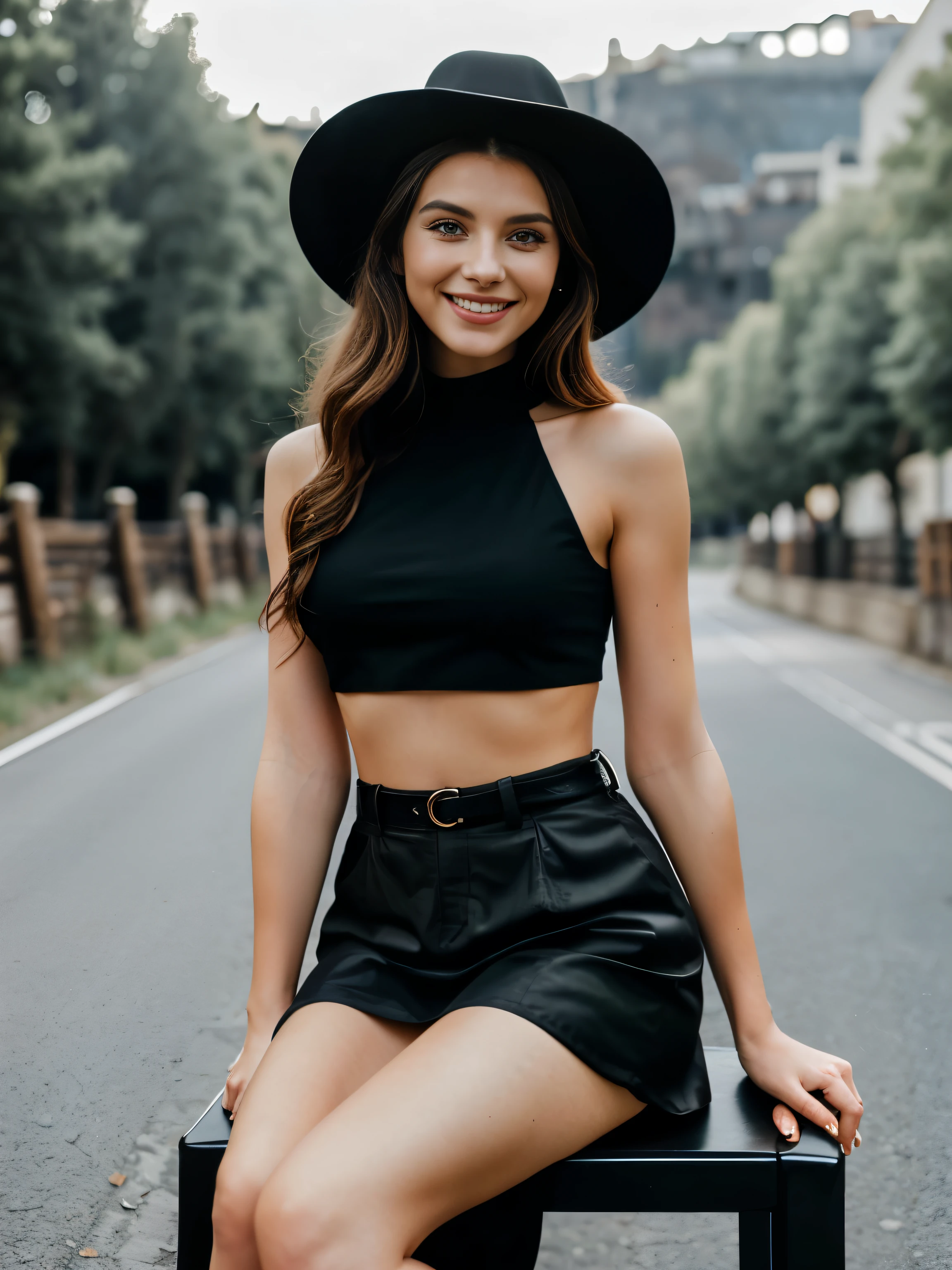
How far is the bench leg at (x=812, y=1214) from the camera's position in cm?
185

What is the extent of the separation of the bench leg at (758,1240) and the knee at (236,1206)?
612 millimetres

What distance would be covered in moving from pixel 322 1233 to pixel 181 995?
405mm

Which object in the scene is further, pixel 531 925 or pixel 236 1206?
pixel 531 925

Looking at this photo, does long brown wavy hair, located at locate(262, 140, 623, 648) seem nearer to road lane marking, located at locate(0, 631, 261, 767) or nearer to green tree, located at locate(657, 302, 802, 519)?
road lane marking, located at locate(0, 631, 261, 767)

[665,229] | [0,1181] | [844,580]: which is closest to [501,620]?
[665,229]

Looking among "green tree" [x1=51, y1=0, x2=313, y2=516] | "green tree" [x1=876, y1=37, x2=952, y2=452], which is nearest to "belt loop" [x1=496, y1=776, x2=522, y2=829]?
"green tree" [x1=876, y1=37, x2=952, y2=452]

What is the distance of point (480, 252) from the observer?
86.4 inches

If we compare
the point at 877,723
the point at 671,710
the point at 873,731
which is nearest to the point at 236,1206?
the point at 671,710

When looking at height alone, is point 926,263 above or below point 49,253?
below

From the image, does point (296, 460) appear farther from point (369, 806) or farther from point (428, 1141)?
point (428, 1141)

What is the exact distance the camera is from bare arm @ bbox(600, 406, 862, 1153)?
7.13 ft

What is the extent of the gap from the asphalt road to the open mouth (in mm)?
878

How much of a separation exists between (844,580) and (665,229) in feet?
100

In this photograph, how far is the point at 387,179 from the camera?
92.5 inches
